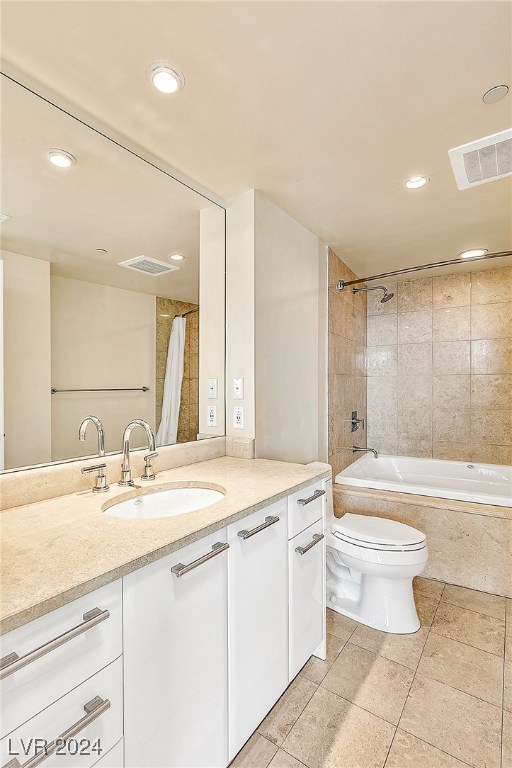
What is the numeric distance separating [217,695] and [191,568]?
46cm

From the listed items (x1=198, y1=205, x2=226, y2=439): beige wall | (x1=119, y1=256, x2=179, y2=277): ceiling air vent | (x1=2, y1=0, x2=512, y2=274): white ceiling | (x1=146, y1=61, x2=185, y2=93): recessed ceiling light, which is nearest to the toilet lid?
(x1=198, y1=205, x2=226, y2=439): beige wall

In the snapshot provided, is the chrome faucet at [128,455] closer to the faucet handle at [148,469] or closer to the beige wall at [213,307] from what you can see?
the faucet handle at [148,469]

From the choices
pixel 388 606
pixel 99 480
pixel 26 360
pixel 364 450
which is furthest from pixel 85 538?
pixel 364 450

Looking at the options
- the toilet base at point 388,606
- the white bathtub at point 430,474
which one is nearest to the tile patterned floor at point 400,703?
the toilet base at point 388,606

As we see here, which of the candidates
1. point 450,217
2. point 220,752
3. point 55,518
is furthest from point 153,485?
point 450,217

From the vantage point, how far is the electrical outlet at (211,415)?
207 cm

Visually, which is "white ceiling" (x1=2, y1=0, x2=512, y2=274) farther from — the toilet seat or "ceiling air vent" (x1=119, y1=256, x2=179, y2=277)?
the toilet seat

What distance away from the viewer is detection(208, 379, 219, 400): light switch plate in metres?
2.10

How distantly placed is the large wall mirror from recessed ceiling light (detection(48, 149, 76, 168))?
1 cm

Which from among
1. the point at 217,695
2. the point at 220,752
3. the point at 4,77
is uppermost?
the point at 4,77

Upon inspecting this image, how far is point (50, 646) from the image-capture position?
69 centimetres

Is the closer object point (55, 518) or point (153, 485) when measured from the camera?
point (55, 518)

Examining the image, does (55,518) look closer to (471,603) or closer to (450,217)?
(471,603)

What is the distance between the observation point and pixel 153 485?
1.48 meters
